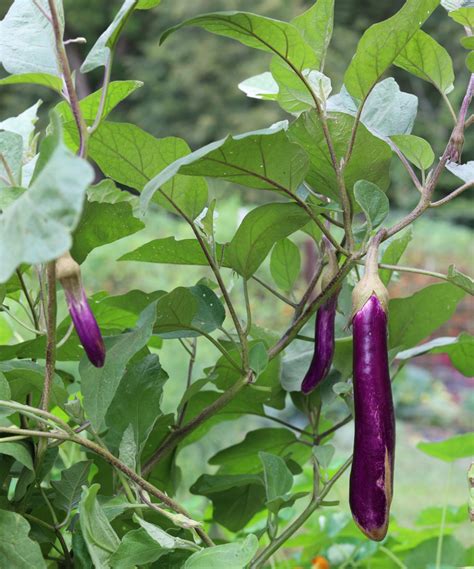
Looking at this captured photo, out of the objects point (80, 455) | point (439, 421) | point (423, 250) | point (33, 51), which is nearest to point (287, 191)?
point (33, 51)

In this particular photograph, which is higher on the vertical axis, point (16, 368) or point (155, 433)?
point (16, 368)

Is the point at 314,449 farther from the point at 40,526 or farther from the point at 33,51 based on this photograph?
the point at 33,51

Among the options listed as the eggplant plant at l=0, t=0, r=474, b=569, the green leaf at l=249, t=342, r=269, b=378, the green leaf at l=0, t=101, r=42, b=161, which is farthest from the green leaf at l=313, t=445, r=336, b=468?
the green leaf at l=0, t=101, r=42, b=161

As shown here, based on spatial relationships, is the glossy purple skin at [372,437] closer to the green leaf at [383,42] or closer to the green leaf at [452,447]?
the green leaf at [383,42]

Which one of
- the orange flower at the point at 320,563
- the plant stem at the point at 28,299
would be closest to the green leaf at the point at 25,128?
the plant stem at the point at 28,299

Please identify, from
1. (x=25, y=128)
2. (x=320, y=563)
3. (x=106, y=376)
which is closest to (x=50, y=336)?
(x=106, y=376)

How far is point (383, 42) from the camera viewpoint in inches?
21.1

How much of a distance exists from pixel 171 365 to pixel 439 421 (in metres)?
3.07

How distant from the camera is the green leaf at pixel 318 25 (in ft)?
1.84

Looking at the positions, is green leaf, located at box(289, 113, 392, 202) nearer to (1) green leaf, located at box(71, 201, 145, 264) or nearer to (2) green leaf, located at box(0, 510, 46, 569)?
(1) green leaf, located at box(71, 201, 145, 264)

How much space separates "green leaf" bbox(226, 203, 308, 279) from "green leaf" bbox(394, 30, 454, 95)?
13 cm

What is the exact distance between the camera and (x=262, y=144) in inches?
20.8

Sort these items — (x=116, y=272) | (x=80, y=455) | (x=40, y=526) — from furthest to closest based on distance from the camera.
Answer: (x=116, y=272) → (x=80, y=455) → (x=40, y=526)

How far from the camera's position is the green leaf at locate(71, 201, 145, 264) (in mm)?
589
